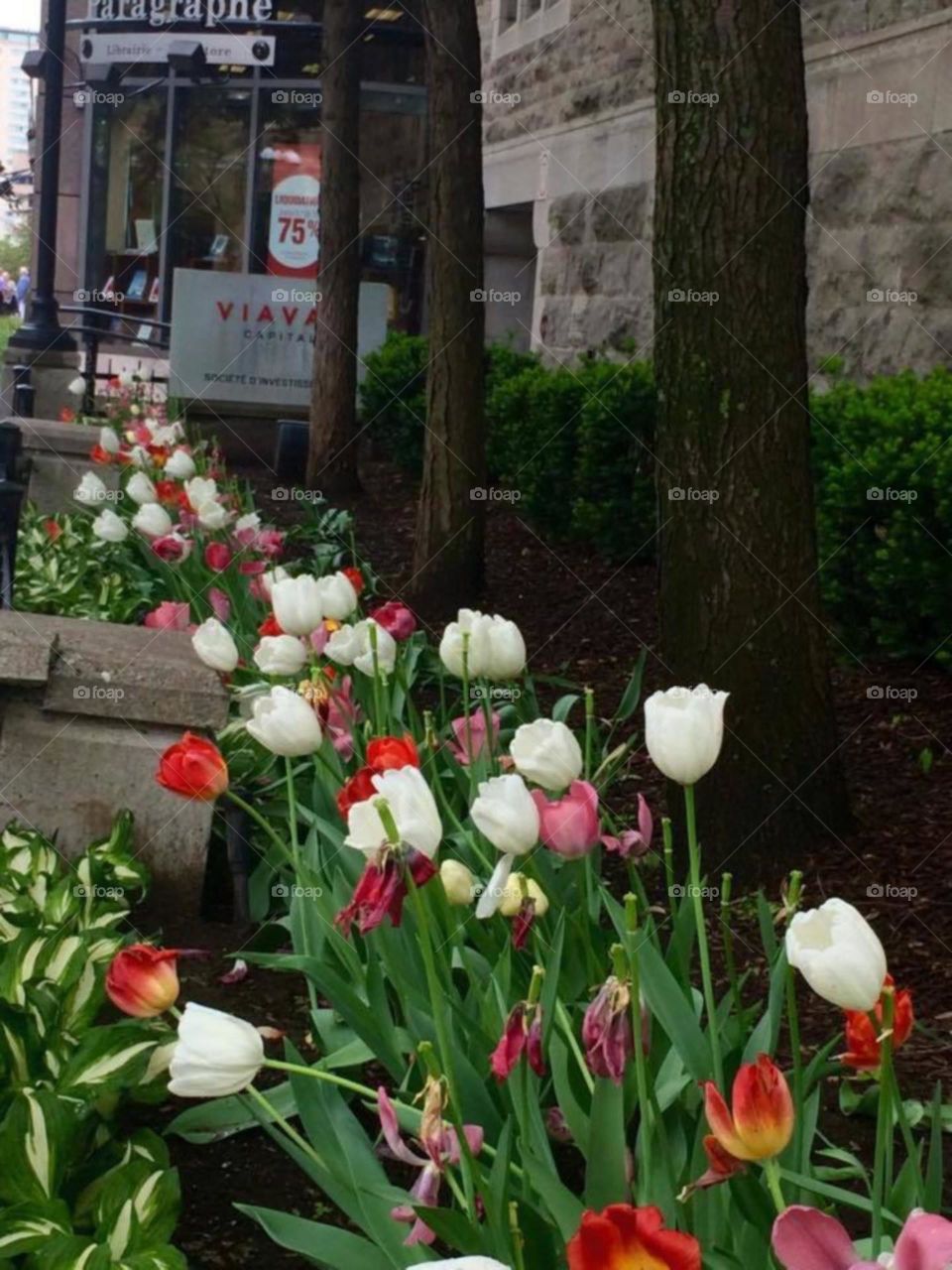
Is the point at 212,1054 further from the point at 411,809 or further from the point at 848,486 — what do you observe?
the point at 848,486

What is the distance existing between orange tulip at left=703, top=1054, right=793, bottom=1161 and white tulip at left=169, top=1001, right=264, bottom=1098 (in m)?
0.49

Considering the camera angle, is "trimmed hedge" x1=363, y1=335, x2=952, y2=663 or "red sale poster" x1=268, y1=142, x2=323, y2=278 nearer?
"trimmed hedge" x1=363, y1=335, x2=952, y2=663

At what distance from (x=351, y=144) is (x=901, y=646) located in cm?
635

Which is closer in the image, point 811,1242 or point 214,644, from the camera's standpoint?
point 811,1242

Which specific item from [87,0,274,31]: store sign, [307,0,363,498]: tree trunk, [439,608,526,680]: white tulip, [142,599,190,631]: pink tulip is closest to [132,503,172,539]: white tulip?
[142,599,190,631]: pink tulip

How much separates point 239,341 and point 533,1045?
12.1m

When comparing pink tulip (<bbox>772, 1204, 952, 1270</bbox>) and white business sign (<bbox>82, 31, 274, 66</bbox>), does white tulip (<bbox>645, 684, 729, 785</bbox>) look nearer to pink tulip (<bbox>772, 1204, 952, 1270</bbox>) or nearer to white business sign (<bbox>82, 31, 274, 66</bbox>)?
pink tulip (<bbox>772, 1204, 952, 1270</bbox>)

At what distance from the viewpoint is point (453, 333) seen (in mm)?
7453

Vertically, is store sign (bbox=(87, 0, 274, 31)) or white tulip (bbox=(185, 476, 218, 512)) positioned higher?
store sign (bbox=(87, 0, 274, 31))

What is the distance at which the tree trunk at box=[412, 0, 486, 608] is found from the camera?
24.1 feet

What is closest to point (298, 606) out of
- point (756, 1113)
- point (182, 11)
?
point (756, 1113)

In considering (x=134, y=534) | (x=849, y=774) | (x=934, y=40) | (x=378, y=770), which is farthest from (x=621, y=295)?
(x=378, y=770)

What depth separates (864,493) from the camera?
19.4 ft

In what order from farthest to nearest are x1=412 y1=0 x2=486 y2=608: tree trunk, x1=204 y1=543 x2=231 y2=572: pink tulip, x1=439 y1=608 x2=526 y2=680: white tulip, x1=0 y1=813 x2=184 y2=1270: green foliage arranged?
x1=412 y1=0 x2=486 y2=608: tree trunk → x1=204 y1=543 x2=231 y2=572: pink tulip → x1=439 y1=608 x2=526 y2=680: white tulip → x1=0 y1=813 x2=184 y2=1270: green foliage
